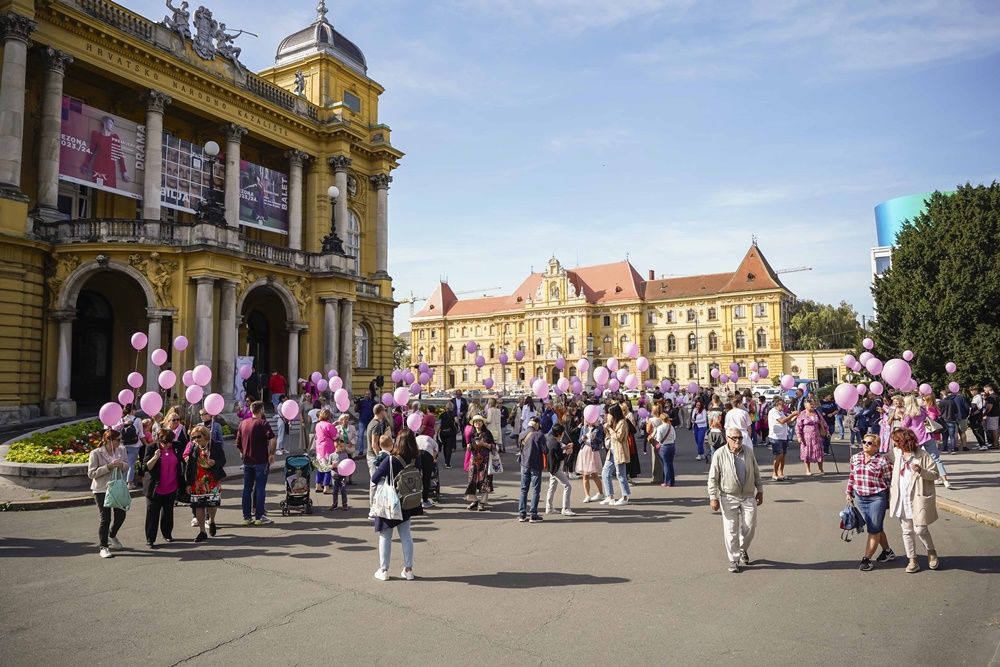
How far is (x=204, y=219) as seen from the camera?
23.5m

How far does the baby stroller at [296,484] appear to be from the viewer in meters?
10.9

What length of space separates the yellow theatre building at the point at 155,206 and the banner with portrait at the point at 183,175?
0.08 meters

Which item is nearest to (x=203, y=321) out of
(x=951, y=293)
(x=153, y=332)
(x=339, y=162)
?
(x=153, y=332)

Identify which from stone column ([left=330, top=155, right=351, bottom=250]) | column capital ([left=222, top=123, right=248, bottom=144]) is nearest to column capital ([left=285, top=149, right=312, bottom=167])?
stone column ([left=330, top=155, right=351, bottom=250])

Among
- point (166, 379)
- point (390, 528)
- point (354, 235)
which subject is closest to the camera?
point (390, 528)

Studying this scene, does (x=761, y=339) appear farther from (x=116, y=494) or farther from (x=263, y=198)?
(x=116, y=494)

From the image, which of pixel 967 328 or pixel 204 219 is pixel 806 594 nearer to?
pixel 204 219

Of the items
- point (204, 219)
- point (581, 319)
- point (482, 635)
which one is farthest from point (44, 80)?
point (581, 319)

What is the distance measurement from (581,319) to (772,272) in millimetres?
27018

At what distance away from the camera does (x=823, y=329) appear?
85.8 meters

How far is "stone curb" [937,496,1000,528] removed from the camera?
32.4ft

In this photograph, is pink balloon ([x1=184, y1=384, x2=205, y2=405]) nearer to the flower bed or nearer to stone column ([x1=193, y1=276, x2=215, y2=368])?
the flower bed

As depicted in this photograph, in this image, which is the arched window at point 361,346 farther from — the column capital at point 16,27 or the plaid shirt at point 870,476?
the plaid shirt at point 870,476

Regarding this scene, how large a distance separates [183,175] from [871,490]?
2928 cm
